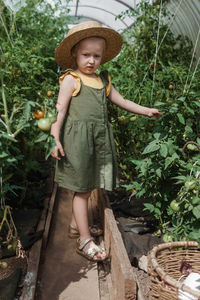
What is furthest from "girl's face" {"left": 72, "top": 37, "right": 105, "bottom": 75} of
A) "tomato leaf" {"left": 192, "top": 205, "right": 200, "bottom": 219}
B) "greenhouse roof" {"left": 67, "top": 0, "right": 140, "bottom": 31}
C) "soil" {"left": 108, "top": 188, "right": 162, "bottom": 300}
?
"greenhouse roof" {"left": 67, "top": 0, "right": 140, "bottom": 31}

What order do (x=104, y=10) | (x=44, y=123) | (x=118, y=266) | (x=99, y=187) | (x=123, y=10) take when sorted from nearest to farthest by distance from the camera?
1. (x=44, y=123)
2. (x=118, y=266)
3. (x=99, y=187)
4. (x=123, y=10)
5. (x=104, y=10)

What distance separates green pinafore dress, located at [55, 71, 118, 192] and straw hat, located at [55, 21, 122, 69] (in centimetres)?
23

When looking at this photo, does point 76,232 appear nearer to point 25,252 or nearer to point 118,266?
point 25,252

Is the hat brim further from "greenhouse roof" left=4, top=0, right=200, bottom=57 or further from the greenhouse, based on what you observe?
"greenhouse roof" left=4, top=0, right=200, bottom=57

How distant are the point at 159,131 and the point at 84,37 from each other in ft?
2.29

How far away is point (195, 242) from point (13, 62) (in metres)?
1.56

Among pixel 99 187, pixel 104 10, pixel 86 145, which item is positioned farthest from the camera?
pixel 104 10

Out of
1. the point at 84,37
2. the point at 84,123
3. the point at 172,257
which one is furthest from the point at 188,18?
the point at 172,257

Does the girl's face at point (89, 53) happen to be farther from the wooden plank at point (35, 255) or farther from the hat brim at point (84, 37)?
the wooden plank at point (35, 255)

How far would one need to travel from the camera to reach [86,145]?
188cm

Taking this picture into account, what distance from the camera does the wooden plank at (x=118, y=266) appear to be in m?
1.35

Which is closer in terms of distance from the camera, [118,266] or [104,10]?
[118,266]

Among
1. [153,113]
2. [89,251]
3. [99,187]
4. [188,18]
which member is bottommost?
[89,251]

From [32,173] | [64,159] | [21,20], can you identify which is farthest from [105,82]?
[21,20]
